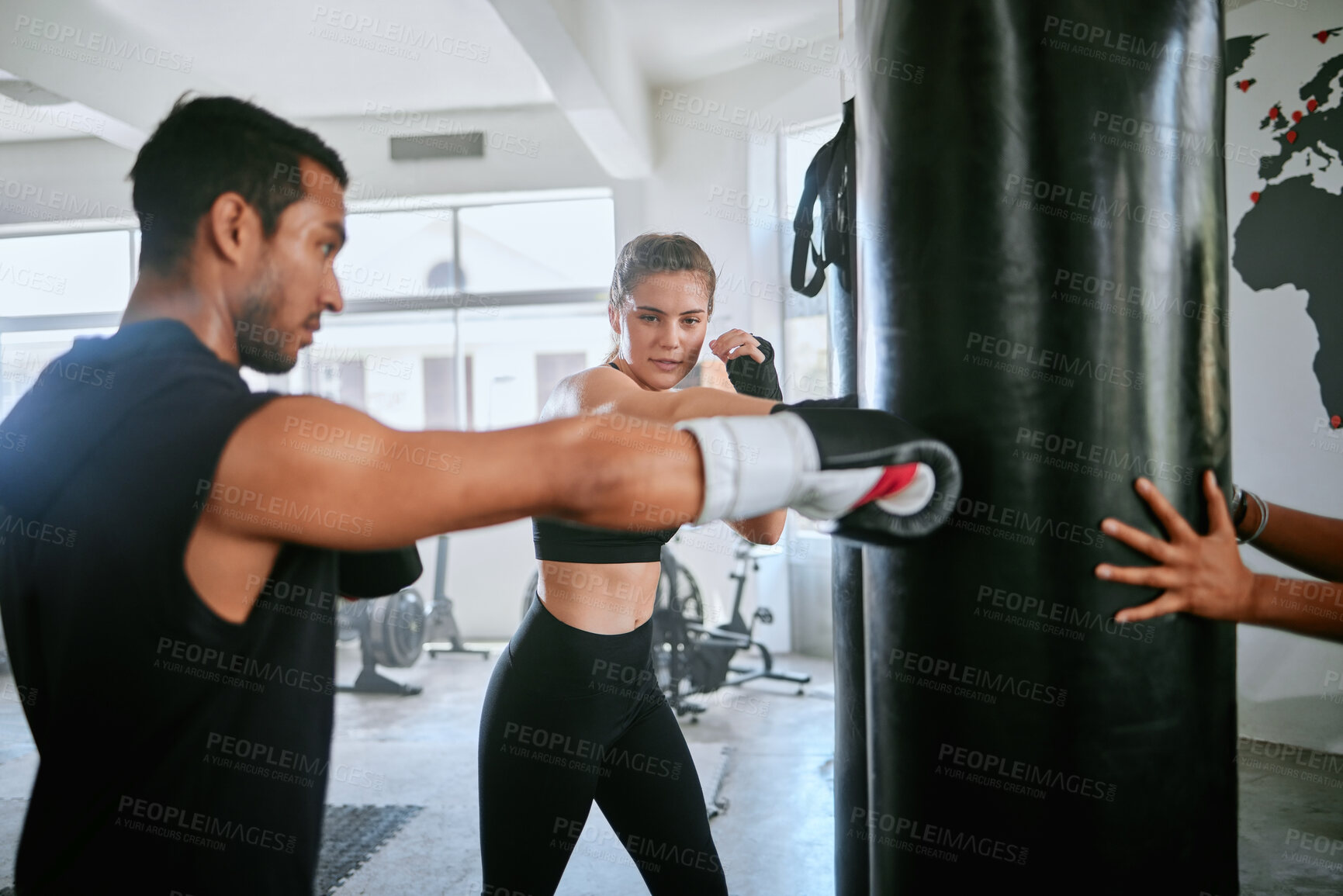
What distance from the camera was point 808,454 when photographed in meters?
0.92

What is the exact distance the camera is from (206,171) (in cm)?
94

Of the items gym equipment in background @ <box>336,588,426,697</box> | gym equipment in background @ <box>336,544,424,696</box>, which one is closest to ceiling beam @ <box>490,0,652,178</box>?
gym equipment in background @ <box>336,544,424,696</box>

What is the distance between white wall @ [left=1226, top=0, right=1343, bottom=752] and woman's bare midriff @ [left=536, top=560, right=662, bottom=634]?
3.13m

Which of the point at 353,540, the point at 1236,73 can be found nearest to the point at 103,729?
the point at 353,540

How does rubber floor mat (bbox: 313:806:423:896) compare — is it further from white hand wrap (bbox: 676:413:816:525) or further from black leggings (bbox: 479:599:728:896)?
white hand wrap (bbox: 676:413:816:525)

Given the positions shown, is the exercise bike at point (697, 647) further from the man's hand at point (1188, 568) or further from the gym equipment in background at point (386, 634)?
the man's hand at point (1188, 568)

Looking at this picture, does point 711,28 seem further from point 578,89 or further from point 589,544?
point 589,544

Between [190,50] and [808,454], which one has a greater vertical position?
[190,50]

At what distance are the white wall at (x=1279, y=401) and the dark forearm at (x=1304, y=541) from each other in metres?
2.44

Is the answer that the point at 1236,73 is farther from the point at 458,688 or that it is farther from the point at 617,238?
the point at 458,688

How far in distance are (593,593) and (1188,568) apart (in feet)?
3.27

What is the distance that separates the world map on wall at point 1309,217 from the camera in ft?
11.7

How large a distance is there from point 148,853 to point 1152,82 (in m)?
1.34

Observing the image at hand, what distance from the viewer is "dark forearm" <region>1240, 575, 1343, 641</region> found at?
44.7 inches
